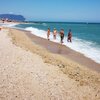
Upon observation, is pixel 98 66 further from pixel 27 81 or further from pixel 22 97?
pixel 22 97

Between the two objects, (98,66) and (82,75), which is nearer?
(82,75)

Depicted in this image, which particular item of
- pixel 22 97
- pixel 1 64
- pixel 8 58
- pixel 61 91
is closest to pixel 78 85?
pixel 61 91

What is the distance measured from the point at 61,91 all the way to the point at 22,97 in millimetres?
1275

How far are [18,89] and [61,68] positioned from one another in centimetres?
329

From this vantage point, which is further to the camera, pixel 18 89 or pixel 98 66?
pixel 98 66

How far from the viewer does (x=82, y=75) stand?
30.1 feet

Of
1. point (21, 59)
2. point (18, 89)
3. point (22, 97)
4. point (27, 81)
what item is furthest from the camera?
point (21, 59)

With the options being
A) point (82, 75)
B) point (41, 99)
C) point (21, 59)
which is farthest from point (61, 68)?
point (41, 99)

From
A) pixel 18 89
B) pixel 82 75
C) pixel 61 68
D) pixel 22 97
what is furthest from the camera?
pixel 61 68

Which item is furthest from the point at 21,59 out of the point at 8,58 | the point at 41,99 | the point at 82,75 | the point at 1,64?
the point at 41,99

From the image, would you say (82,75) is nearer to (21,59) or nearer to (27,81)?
(27,81)

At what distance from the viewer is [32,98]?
655cm

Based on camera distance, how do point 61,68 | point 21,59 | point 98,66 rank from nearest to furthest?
point 61,68 < point 21,59 < point 98,66

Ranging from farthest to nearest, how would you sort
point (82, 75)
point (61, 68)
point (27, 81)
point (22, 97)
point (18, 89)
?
1. point (61, 68)
2. point (82, 75)
3. point (27, 81)
4. point (18, 89)
5. point (22, 97)
